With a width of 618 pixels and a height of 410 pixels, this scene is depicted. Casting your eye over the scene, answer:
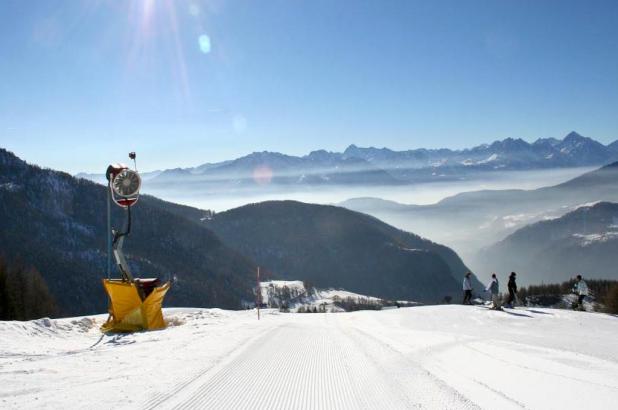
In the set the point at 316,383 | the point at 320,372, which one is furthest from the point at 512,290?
the point at 316,383

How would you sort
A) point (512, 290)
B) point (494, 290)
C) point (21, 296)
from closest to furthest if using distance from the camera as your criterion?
1. point (494, 290)
2. point (512, 290)
3. point (21, 296)

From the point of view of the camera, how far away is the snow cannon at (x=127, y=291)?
19.7 m

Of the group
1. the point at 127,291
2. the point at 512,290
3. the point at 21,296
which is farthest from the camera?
the point at 21,296

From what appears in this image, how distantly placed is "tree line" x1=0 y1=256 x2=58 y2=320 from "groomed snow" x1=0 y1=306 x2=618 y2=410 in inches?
1580

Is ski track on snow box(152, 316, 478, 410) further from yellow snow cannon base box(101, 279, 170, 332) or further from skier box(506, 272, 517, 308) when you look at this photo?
skier box(506, 272, 517, 308)

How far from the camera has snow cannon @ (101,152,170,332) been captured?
1972 centimetres

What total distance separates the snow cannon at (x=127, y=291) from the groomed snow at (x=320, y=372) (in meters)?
4.40

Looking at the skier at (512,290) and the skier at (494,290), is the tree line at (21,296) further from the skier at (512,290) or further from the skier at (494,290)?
the skier at (512,290)

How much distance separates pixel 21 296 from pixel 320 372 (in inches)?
2848

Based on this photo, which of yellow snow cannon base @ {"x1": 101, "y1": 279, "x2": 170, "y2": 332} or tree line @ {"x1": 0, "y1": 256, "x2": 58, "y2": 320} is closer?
yellow snow cannon base @ {"x1": 101, "y1": 279, "x2": 170, "y2": 332}

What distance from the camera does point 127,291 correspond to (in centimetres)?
1981

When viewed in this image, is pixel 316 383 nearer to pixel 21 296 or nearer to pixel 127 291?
pixel 127 291

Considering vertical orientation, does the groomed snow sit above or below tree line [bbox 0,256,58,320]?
above

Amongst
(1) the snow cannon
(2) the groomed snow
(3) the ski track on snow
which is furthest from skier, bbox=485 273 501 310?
(3) the ski track on snow
